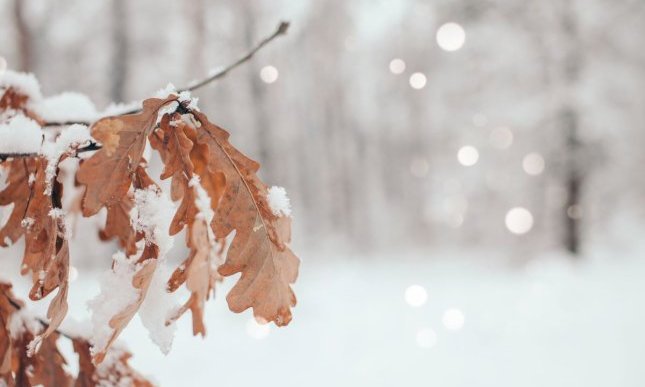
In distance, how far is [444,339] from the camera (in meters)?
6.35

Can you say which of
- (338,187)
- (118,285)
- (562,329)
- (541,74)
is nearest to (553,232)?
(541,74)

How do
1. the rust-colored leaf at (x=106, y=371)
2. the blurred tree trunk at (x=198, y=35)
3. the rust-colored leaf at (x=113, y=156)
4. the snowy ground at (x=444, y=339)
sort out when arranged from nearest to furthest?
1. the rust-colored leaf at (x=113, y=156)
2. the rust-colored leaf at (x=106, y=371)
3. the snowy ground at (x=444, y=339)
4. the blurred tree trunk at (x=198, y=35)

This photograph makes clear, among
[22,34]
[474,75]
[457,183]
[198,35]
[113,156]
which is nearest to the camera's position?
[113,156]

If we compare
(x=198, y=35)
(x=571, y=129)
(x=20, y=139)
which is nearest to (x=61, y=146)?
(x=20, y=139)

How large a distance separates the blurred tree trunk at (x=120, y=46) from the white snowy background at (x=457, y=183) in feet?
0.11

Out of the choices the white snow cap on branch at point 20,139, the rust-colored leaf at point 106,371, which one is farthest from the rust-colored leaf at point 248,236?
the rust-colored leaf at point 106,371

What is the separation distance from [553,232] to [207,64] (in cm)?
935

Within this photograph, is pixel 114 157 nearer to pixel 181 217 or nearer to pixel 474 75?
pixel 181 217

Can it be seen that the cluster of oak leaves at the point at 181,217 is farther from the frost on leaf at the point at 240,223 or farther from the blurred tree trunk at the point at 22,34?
the blurred tree trunk at the point at 22,34

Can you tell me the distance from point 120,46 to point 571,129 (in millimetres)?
9053

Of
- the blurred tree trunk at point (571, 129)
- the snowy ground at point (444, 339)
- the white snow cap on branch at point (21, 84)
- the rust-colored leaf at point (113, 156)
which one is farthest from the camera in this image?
the blurred tree trunk at point (571, 129)

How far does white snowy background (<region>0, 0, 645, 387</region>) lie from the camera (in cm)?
558

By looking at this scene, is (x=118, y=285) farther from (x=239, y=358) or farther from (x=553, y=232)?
(x=553, y=232)

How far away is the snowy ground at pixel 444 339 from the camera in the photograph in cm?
496
